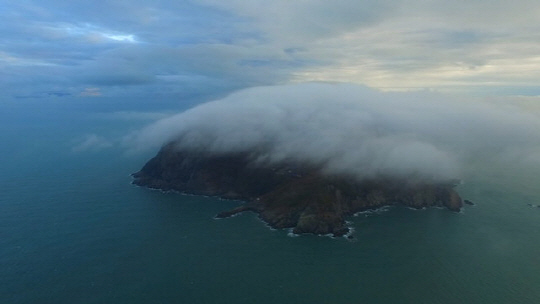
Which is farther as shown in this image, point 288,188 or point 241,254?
point 288,188

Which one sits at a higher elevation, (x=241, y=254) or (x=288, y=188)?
(x=288, y=188)

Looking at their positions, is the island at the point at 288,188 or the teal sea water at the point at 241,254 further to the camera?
the island at the point at 288,188

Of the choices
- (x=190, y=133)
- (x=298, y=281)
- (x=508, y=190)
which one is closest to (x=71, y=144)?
(x=190, y=133)

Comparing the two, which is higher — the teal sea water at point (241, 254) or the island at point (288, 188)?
the island at point (288, 188)

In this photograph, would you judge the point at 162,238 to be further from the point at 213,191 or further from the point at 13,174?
the point at 13,174
